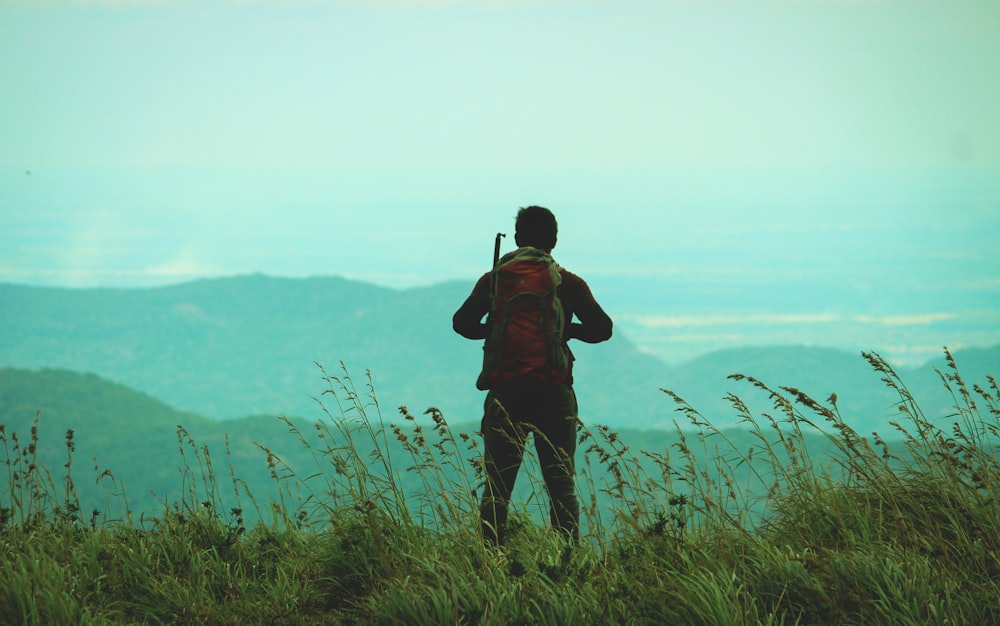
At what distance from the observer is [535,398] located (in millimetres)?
6395

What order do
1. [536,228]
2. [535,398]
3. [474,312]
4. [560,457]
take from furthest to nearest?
[536,228] → [474,312] → [535,398] → [560,457]

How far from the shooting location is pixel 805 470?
6.56 meters

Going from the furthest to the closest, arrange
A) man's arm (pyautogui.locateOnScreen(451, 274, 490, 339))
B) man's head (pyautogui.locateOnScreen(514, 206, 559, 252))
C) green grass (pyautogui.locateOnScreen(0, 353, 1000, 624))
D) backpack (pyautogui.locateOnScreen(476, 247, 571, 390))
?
man's head (pyautogui.locateOnScreen(514, 206, 559, 252)) < man's arm (pyautogui.locateOnScreen(451, 274, 490, 339)) < backpack (pyautogui.locateOnScreen(476, 247, 571, 390)) < green grass (pyautogui.locateOnScreen(0, 353, 1000, 624))

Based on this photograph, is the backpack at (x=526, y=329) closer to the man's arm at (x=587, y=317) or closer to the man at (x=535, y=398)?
the man at (x=535, y=398)

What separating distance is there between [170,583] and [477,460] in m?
2.04

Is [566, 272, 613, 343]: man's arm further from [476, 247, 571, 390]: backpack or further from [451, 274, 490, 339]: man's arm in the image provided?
[451, 274, 490, 339]: man's arm

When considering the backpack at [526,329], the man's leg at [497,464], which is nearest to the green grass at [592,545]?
the man's leg at [497,464]

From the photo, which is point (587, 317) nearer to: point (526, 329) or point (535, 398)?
point (526, 329)

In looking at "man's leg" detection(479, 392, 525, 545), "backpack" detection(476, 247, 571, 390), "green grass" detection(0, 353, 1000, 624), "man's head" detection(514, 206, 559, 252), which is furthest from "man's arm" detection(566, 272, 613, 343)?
"green grass" detection(0, 353, 1000, 624)

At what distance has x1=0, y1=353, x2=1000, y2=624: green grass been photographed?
17.1 feet

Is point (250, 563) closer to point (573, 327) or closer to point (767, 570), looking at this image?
point (573, 327)

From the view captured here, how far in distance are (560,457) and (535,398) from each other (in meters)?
0.40

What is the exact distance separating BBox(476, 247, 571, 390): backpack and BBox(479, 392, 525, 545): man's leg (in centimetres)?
21

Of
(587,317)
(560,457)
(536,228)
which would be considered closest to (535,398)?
(560,457)
